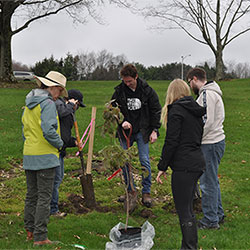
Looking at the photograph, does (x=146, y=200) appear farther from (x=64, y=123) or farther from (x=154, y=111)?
(x=64, y=123)

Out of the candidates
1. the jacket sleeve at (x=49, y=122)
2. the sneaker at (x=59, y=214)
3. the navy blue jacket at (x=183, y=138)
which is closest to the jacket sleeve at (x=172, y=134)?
the navy blue jacket at (x=183, y=138)

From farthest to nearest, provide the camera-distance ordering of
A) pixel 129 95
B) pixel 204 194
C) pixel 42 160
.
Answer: pixel 129 95, pixel 204 194, pixel 42 160

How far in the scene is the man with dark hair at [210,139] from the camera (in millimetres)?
4625

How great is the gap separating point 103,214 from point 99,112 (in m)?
10.9

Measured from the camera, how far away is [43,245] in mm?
4070

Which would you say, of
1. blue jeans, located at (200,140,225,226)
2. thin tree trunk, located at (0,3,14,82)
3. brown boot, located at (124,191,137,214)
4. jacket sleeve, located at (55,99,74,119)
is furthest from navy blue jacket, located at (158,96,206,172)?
thin tree trunk, located at (0,3,14,82)

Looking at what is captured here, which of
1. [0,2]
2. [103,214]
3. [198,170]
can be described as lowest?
[103,214]

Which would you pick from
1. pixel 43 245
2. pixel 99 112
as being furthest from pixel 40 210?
pixel 99 112

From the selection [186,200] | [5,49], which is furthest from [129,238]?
[5,49]

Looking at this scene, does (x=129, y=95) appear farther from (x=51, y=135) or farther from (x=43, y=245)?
(x=43, y=245)

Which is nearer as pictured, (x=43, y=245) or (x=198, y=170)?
(x=198, y=170)

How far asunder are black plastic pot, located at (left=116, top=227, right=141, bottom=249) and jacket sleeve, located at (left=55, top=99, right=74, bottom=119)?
5.55ft

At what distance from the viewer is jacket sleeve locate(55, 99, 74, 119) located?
4.82m

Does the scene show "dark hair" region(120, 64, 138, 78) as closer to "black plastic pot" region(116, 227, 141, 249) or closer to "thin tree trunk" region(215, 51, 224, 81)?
"black plastic pot" region(116, 227, 141, 249)
